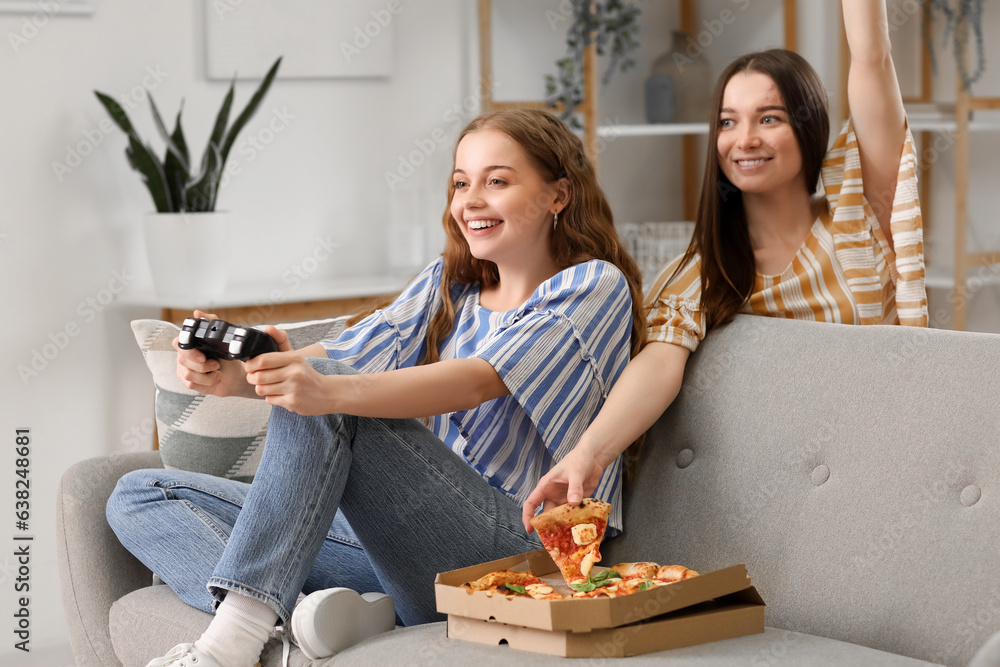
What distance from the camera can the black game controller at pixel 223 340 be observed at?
140 centimetres

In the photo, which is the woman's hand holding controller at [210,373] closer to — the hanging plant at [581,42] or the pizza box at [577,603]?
the pizza box at [577,603]

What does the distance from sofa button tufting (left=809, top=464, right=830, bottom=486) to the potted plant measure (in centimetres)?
180

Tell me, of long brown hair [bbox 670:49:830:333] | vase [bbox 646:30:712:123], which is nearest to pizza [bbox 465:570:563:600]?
long brown hair [bbox 670:49:830:333]

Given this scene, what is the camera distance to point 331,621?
141 cm

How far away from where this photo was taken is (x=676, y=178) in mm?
4168

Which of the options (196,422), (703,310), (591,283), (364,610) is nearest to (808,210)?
(703,310)

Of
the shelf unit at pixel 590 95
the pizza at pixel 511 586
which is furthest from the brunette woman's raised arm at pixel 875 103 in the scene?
the shelf unit at pixel 590 95

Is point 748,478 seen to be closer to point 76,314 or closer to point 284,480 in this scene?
point 284,480

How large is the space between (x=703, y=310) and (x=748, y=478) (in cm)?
30

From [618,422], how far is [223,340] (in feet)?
1.84

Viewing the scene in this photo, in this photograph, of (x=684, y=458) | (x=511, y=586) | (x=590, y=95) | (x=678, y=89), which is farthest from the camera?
(x=678, y=89)

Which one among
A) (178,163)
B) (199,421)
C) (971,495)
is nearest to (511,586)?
(971,495)

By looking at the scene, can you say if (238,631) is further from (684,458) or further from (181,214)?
(181,214)

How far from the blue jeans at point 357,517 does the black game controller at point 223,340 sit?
8 cm
